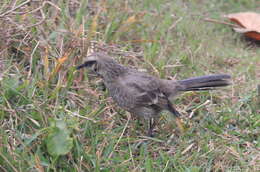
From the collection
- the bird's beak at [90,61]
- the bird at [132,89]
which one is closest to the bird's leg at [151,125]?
the bird at [132,89]

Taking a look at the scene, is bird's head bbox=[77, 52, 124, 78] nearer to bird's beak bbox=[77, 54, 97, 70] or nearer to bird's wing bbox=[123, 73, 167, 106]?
bird's beak bbox=[77, 54, 97, 70]

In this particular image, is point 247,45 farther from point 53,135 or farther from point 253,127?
point 53,135

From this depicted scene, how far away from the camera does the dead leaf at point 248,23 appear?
681cm

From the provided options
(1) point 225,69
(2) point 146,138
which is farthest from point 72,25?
(1) point 225,69

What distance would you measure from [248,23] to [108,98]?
9.67ft

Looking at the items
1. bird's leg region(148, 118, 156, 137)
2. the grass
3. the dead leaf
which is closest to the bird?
bird's leg region(148, 118, 156, 137)

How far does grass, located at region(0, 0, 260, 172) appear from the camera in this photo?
408 centimetres

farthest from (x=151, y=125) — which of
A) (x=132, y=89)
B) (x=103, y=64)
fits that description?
(x=103, y=64)

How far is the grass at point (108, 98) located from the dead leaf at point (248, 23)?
23 centimetres

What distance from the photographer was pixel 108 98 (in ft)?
17.0

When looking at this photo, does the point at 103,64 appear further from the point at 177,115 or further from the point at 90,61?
the point at 177,115

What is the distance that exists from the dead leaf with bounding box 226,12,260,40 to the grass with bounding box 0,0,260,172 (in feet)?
0.77

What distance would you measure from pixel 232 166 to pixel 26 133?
2.04 metres

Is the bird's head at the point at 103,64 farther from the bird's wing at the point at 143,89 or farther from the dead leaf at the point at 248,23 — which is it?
the dead leaf at the point at 248,23
